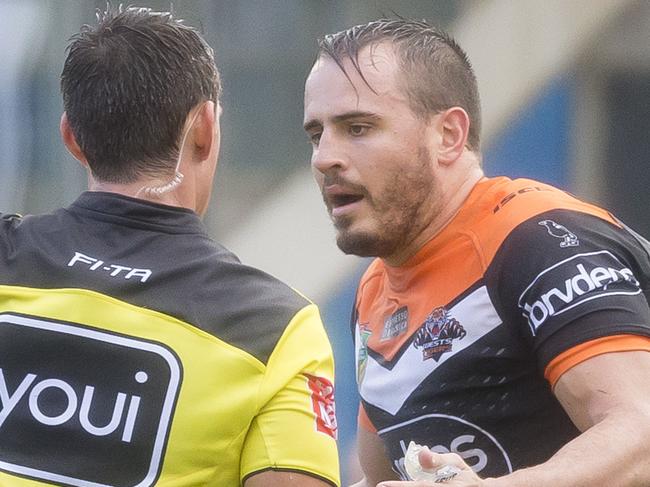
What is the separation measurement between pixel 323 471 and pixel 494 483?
0.27m

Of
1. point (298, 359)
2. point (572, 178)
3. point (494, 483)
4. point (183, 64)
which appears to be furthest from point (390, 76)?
point (572, 178)

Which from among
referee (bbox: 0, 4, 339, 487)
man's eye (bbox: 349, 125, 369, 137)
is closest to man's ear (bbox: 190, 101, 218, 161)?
referee (bbox: 0, 4, 339, 487)

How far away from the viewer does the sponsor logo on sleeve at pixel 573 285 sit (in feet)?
7.53

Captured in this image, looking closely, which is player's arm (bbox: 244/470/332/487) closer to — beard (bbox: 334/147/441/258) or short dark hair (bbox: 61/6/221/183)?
short dark hair (bbox: 61/6/221/183)

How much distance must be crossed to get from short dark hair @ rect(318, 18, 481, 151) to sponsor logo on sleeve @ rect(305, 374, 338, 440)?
0.81 m

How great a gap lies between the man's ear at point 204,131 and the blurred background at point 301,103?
416 centimetres

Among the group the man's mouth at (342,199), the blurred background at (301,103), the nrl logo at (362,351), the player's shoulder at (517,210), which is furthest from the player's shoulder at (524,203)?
the blurred background at (301,103)

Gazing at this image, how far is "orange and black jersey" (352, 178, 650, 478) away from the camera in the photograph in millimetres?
2299

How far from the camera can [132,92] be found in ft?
7.23

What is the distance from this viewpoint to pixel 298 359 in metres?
2.11

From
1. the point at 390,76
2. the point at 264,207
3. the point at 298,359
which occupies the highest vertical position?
the point at 264,207

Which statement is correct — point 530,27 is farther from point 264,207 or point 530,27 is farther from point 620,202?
point 264,207

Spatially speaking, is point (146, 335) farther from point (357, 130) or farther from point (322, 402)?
point (357, 130)

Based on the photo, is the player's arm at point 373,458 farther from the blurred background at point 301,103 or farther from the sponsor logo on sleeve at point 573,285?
the blurred background at point 301,103
